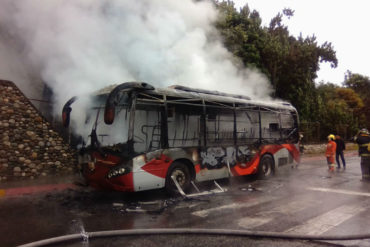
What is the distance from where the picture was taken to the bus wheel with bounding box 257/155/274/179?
27.4 ft

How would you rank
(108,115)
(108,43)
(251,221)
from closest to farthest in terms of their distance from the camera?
(251,221) → (108,115) → (108,43)

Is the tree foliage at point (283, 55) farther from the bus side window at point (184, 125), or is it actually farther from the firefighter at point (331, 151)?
the bus side window at point (184, 125)

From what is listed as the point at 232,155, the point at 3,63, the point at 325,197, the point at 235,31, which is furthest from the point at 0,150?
the point at 235,31

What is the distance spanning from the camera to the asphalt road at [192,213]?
146 inches

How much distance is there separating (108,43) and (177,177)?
5359 millimetres

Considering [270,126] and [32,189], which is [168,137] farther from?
[270,126]

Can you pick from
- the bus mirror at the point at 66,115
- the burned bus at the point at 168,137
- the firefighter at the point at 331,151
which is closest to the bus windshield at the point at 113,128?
the burned bus at the point at 168,137

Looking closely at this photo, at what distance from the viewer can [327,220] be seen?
4445 mm

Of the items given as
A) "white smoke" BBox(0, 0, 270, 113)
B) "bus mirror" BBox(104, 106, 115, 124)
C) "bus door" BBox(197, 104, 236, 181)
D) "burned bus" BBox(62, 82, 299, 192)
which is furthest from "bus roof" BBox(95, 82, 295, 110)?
"white smoke" BBox(0, 0, 270, 113)

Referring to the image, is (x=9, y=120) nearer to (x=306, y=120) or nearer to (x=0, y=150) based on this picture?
(x=0, y=150)

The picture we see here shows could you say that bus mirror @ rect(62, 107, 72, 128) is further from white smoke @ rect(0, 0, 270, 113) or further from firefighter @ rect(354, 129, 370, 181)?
firefighter @ rect(354, 129, 370, 181)

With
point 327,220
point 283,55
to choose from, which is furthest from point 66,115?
point 283,55

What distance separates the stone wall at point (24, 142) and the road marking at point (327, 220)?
23.1 feet

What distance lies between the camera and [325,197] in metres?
6.06
